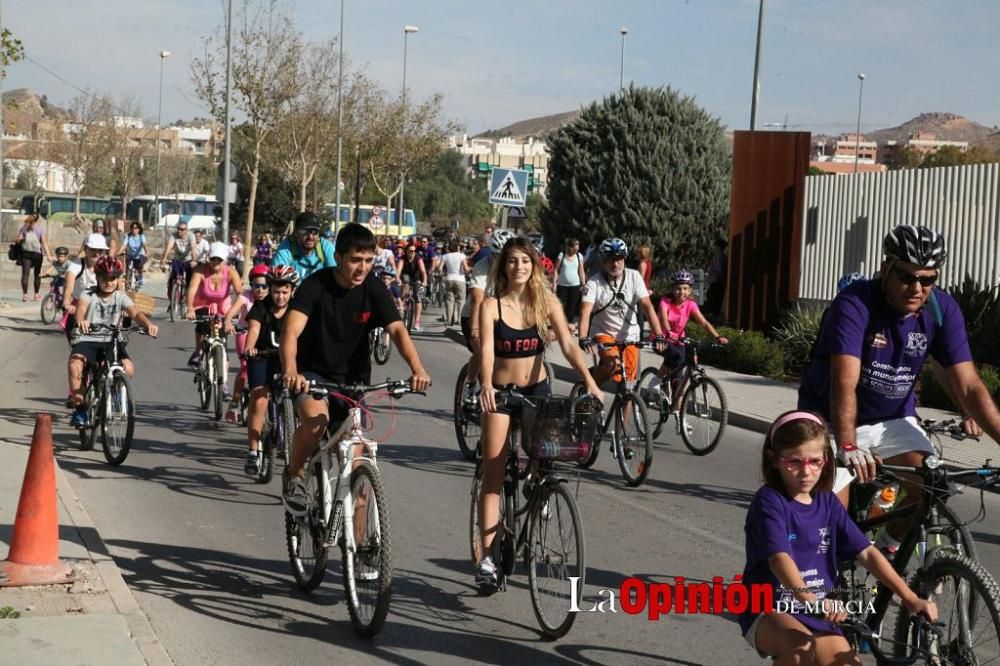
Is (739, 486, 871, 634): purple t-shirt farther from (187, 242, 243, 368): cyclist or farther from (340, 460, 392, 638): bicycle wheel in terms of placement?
(187, 242, 243, 368): cyclist

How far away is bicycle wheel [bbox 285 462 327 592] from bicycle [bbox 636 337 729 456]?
222 inches

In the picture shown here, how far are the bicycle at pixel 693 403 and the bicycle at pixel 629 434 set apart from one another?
45.0 inches

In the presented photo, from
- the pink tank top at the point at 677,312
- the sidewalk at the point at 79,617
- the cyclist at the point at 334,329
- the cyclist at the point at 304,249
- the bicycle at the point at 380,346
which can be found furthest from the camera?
the bicycle at the point at 380,346

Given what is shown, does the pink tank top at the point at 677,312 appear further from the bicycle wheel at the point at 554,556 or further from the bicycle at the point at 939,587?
the bicycle at the point at 939,587

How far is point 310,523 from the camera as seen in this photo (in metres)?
6.61

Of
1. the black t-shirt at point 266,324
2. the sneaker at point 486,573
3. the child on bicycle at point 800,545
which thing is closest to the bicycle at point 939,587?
the child on bicycle at point 800,545

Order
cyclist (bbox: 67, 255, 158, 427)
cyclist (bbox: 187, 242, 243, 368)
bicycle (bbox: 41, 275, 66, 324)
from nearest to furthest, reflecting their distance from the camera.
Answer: cyclist (bbox: 67, 255, 158, 427), cyclist (bbox: 187, 242, 243, 368), bicycle (bbox: 41, 275, 66, 324)

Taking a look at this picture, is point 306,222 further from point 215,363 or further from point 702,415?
point 702,415

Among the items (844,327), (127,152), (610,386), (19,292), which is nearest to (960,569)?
(844,327)

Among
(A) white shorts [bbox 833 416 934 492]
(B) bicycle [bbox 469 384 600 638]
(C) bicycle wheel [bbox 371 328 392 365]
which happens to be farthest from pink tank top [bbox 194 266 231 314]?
(A) white shorts [bbox 833 416 934 492]

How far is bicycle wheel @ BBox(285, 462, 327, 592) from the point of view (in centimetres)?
652

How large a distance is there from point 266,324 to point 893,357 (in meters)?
5.92

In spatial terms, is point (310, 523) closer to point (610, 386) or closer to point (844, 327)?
point (844, 327)

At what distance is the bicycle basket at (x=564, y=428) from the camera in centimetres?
600
